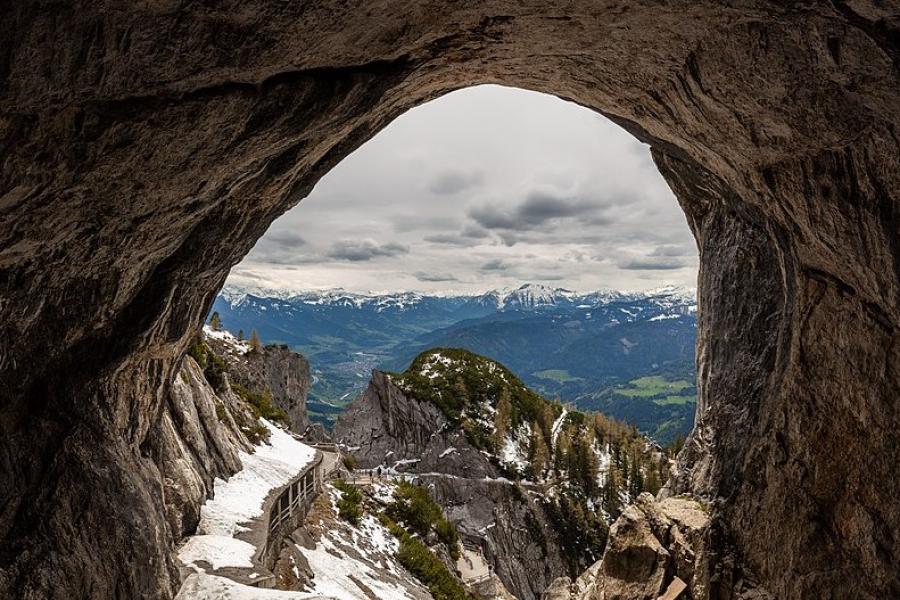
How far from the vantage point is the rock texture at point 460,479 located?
271 ft

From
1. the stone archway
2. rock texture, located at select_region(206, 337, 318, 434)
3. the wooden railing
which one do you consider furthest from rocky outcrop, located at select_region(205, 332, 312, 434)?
the stone archway

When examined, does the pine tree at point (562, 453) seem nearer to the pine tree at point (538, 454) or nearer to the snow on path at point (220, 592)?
the pine tree at point (538, 454)

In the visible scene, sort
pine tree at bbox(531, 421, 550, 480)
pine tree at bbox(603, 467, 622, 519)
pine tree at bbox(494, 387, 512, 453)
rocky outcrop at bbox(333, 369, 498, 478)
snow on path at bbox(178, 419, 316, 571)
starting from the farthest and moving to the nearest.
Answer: pine tree at bbox(494, 387, 512, 453) < pine tree at bbox(531, 421, 550, 480) < rocky outcrop at bbox(333, 369, 498, 478) < pine tree at bbox(603, 467, 622, 519) < snow on path at bbox(178, 419, 316, 571)

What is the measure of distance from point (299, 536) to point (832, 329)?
86.0 ft

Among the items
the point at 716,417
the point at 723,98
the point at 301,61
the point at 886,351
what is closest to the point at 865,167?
the point at 723,98

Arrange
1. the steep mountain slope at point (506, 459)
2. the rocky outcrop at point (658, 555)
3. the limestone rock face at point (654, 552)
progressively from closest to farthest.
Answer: the rocky outcrop at point (658, 555) < the limestone rock face at point (654, 552) < the steep mountain slope at point (506, 459)

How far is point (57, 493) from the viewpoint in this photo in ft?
35.4

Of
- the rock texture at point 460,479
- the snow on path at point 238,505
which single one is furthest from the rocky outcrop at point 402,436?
the snow on path at point 238,505

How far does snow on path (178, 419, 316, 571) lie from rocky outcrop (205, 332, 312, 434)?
74.1 feet

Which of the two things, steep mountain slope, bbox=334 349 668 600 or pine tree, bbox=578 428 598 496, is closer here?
steep mountain slope, bbox=334 349 668 600

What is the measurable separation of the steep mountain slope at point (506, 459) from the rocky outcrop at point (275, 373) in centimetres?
1769

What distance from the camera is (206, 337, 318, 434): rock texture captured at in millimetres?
62562

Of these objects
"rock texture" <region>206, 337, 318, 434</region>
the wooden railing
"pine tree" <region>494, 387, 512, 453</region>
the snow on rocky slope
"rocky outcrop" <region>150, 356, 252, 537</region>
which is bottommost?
"pine tree" <region>494, 387, 512, 453</region>

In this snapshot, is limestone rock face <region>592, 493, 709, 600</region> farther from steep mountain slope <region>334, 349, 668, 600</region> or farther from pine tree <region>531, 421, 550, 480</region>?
pine tree <region>531, 421, 550, 480</region>
